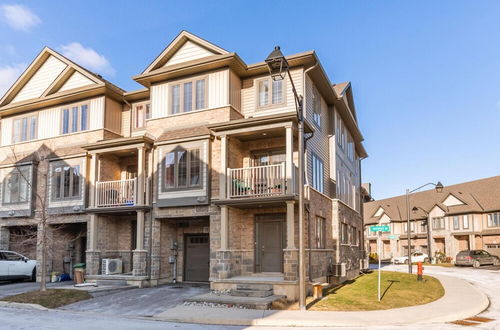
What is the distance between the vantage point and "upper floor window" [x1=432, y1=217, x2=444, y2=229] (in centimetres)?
5165

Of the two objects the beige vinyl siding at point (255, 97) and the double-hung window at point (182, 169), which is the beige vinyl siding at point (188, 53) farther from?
the double-hung window at point (182, 169)

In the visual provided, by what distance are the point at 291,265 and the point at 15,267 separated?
46.8 ft

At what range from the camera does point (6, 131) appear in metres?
24.9

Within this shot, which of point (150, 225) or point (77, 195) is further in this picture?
point (77, 195)

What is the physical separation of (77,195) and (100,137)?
3.02 m

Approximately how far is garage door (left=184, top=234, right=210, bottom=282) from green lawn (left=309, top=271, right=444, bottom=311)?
5837 millimetres

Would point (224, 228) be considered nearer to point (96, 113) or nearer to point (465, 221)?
point (96, 113)

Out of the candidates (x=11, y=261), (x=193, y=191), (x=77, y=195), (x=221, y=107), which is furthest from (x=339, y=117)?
(x=11, y=261)

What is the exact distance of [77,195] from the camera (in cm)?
2170

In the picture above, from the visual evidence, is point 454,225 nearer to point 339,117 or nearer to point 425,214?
point 425,214

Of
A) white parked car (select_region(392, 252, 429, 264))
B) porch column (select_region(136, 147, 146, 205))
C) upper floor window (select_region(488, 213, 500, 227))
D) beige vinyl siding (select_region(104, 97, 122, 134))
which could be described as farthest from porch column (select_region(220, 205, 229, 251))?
upper floor window (select_region(488, 213, 500, 227))

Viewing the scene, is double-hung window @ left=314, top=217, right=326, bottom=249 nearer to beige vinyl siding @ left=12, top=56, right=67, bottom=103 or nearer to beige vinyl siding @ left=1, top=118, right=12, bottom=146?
beige vinyl siding @ left=12, top=56, right=67, bottom=103

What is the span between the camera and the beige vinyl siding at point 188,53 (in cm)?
2019

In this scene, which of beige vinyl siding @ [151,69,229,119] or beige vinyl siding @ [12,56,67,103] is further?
beige vinyl siding @ [12,56,67,103]
